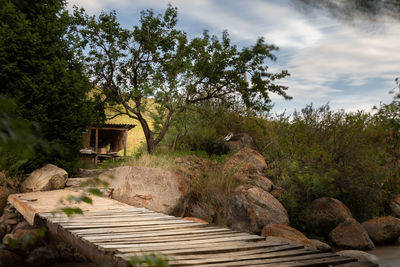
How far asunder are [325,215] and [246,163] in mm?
3052

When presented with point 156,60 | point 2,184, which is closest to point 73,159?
point 2,184

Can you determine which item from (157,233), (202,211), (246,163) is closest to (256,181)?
(246,163)

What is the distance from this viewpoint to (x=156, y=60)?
13.8 meters

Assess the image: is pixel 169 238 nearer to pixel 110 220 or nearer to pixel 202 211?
pixel 110 220

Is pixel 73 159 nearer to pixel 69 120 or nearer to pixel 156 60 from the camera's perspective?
pixel 69 120

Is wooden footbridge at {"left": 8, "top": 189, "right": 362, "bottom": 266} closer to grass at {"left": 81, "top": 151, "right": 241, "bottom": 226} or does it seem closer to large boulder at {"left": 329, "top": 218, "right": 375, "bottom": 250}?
grass at {"left": 81, "top": 151, "right": 241, "bottom": 226}

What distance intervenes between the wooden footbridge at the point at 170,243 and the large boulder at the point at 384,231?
5.41 meters

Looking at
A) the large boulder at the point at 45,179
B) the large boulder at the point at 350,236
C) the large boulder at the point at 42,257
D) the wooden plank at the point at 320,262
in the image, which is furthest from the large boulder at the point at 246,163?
the wooden plank at the point at 320,262

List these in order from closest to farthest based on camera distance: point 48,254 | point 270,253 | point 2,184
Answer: point 270,253
point 48,254
point 2,184

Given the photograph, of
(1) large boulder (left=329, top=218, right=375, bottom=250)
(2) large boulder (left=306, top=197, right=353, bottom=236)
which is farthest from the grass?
(1) large boulder (left=329, top=218, right=375, bottom=250)

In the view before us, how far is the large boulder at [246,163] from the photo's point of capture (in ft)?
34.1

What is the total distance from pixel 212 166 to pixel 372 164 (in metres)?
4.20

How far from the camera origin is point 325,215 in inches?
329

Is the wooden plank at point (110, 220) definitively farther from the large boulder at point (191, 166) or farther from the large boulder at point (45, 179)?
the large boulder at point (191, 166)
